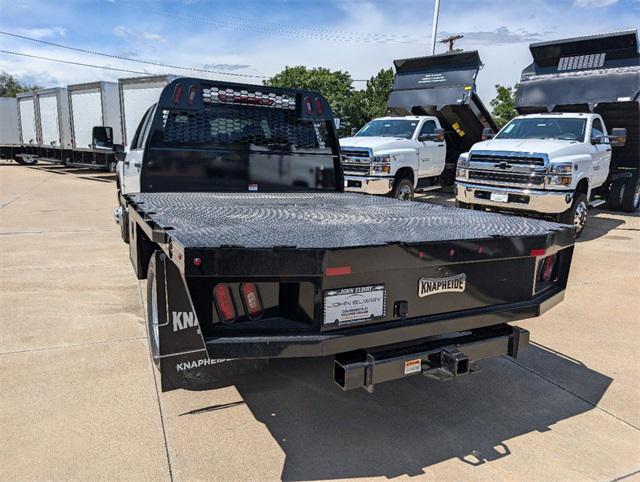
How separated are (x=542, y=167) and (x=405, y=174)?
3.72 meters

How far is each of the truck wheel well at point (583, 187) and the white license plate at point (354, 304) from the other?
7639 millimetres

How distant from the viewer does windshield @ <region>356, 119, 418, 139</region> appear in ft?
39.8

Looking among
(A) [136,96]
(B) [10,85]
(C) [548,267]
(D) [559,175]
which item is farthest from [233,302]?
(B) [10,85]

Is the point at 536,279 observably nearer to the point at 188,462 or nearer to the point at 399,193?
the point at 188,462

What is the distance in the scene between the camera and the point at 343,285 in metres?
2.44

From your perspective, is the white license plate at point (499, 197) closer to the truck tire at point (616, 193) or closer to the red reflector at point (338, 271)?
the truck tire at point (616, 193)

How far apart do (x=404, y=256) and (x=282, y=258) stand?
620mm

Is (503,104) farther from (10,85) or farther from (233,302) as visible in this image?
(10,85)

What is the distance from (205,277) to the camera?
7.44 ft

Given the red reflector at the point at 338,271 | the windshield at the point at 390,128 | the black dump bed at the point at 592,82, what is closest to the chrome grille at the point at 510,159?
the windshield at the point at 390,128

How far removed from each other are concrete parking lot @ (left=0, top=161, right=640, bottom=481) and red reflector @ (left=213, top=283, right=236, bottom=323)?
0.82 meters

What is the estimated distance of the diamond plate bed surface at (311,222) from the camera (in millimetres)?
2521

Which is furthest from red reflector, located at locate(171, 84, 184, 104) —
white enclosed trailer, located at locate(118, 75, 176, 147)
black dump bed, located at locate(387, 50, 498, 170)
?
white enclosed trailer, located at locate(118, 75, 176, 147)

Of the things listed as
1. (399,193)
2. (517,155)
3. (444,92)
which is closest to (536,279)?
(517,155)
